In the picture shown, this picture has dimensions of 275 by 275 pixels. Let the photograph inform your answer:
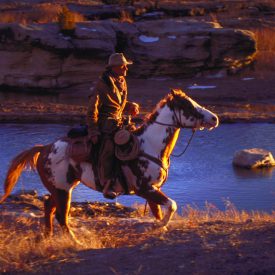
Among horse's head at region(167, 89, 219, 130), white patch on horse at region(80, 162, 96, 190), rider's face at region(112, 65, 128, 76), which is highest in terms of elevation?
rider's face at region(112, 65, 128, 76)

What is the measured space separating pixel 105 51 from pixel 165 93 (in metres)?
3.41

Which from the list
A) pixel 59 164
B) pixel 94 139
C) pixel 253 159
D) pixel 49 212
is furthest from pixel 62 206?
pixel 253 159

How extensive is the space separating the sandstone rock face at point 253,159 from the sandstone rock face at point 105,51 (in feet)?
46.6

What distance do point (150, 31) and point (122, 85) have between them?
23711 mm

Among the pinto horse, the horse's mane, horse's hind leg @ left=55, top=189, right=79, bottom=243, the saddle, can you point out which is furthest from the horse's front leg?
horse's hind leg @ left=55, top=189, right=79, bottom=243

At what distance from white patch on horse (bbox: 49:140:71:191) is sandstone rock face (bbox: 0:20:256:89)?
2111cm

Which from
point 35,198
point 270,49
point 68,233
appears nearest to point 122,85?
point 68,233

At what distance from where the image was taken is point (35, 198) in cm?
1271

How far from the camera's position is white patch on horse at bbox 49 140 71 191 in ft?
30.3

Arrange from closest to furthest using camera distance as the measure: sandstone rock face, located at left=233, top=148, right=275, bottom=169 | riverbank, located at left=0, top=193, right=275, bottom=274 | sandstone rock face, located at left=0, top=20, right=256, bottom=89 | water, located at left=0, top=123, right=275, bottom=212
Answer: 1. riverbank, located at left=0, top=193, right=275, bottom=274
2. water, located at left=0, top=123, right=275, bottom=212
3. sandstone rock face, located at left=233, top=148, right=275, bottom=169
4. sandstone rock face, located at left=0, top=20, right=256, bottom=89

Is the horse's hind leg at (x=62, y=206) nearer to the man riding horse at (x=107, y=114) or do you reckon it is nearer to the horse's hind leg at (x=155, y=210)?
Result: the man riding horse at (x=107, y=114)

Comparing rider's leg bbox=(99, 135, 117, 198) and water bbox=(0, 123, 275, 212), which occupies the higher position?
rider's leg bbox=(99, 135, 117, 198)

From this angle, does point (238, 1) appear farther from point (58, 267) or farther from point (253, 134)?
point (58, 267)

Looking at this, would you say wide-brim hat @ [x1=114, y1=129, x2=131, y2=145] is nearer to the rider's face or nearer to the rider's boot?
the rider's boot
